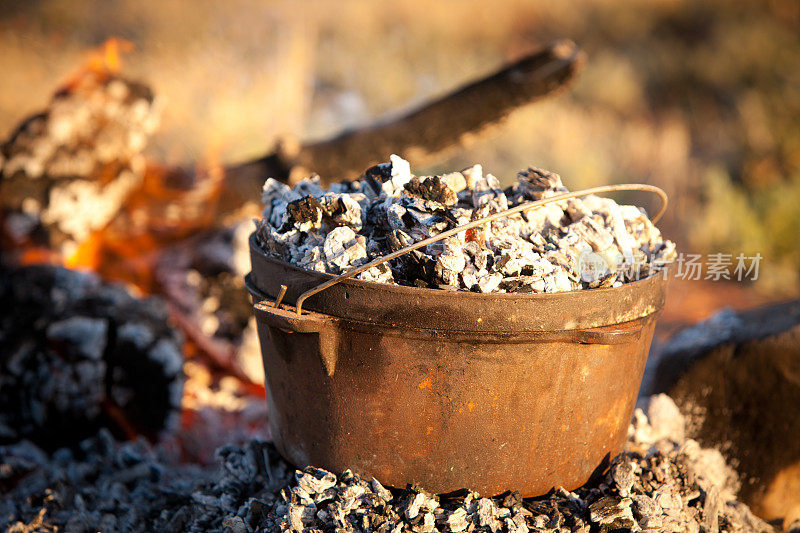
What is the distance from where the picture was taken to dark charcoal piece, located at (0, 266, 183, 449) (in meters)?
3.00

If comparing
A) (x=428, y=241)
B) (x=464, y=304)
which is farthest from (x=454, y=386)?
(x=428, y=241)

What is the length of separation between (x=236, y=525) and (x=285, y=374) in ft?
1.73

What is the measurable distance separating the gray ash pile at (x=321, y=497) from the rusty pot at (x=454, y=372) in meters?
0.08

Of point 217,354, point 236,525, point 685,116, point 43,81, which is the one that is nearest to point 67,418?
point 217,354

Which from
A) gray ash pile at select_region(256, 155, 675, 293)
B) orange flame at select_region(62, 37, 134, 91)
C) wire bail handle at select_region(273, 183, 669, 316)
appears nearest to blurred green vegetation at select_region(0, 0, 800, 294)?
orange flame at select_region(62, 37, 134, 91)

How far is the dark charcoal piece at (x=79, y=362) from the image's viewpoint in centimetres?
300

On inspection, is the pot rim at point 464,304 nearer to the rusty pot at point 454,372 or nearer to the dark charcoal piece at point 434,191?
the rusty pot at point 454,372

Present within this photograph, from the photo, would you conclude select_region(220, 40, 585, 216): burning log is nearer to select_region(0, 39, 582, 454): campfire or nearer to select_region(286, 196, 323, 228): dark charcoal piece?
select_region(0, 39, 582, 454): campfire

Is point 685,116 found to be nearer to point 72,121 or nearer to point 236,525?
point 72,121

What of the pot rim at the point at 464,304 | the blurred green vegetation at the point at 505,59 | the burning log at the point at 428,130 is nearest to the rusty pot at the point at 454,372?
the pot rim at the point at 464,304

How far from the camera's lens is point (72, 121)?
376cm

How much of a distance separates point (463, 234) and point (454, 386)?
1.46 feet

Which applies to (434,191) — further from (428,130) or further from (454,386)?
(428,130)

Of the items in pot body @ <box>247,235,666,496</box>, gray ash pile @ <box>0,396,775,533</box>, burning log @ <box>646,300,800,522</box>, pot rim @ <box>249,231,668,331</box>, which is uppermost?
pot rim @ <box>249,231,668,331</box>
